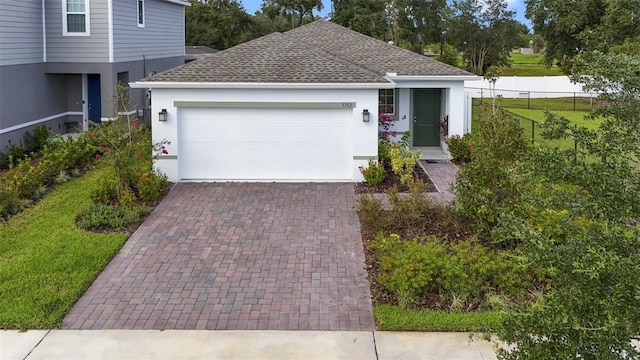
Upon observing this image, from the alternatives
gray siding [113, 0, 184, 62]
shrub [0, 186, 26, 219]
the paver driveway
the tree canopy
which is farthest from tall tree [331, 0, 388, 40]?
shrub [0, 186, 26, 219]

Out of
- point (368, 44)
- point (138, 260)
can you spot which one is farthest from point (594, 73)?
point (368, 44)

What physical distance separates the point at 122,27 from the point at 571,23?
1277 inches

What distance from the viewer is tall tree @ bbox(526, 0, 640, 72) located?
3753 cm

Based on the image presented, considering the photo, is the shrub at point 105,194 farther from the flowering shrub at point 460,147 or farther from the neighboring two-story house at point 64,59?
the flowering shrub at point 460,147

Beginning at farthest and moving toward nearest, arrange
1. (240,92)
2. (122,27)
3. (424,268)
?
(122,27) → (240,92) → (424,268)

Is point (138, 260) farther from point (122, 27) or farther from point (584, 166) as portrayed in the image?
point (122, 27)

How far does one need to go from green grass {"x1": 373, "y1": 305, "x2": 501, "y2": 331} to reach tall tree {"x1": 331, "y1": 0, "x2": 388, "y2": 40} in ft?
140

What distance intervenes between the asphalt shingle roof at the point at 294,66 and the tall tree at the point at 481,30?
116 ft

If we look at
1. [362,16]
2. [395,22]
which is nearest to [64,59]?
[362,16]

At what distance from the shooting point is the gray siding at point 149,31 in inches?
883

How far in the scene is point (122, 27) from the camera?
22.7m

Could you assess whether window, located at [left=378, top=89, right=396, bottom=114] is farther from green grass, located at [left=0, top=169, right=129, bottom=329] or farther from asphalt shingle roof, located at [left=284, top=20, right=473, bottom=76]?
green grass, located at [left=0, top=169, right=129, bottom=329]

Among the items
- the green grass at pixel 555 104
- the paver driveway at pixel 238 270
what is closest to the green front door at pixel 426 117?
the paver driveway at pixel 238 270

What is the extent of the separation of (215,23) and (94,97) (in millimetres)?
24641
